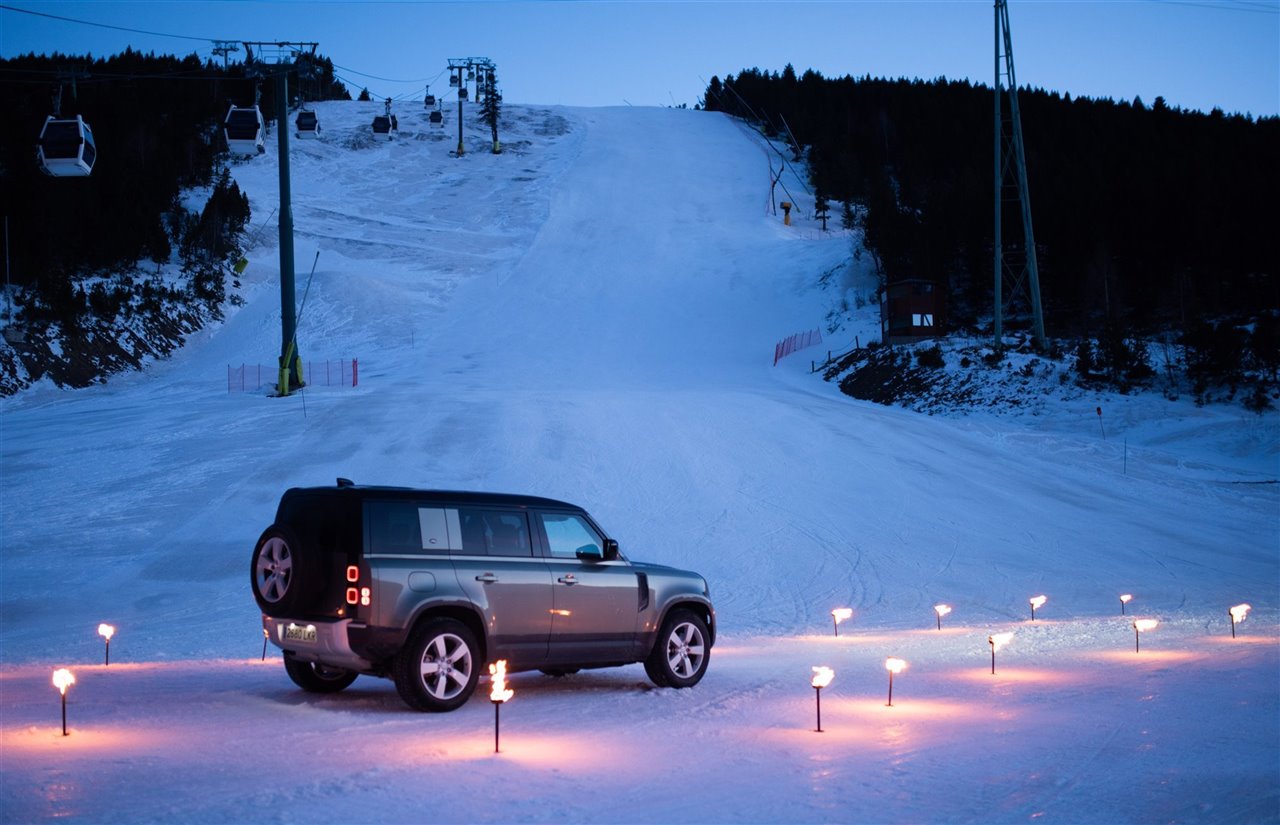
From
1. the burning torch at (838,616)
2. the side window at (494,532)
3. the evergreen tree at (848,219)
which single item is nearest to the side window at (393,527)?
the side window at (494,532)

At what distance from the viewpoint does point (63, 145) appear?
23.3m

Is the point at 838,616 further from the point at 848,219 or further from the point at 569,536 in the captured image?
the point at 848,219

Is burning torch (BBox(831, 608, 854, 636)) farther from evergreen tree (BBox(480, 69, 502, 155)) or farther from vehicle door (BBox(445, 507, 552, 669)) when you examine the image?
evergreen tree (BBox(480, 69, 502, 155))

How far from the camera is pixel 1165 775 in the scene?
7.38 metres

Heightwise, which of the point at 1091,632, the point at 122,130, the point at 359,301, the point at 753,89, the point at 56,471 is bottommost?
the point at 1091,632

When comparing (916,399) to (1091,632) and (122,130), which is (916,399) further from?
(122,130)

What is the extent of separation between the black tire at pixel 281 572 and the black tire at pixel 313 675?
0.68 metres

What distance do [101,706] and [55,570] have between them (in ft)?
32.6

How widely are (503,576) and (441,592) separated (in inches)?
26.2

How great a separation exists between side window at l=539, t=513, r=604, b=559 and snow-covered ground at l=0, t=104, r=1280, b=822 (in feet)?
4.53

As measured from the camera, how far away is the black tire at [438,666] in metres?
8.98

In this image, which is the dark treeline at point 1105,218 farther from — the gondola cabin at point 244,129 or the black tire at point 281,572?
the black tire at point 281,572

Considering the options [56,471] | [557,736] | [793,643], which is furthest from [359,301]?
[557,736]

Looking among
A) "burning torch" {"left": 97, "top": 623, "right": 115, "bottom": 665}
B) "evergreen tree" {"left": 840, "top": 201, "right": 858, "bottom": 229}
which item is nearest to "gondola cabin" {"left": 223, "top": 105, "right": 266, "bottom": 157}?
"burning torch" {"left": 97, "top": 623, "right": 115, "bottom": 665}
